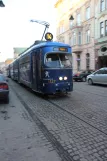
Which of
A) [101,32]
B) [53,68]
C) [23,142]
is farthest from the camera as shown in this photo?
[101,32]

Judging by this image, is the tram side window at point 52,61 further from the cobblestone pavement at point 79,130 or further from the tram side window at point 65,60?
the cobblestone pavement at point 79,130

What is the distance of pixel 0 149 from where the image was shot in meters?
3.76

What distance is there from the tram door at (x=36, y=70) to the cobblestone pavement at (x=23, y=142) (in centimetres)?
429

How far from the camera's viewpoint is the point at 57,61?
9562 millimetres

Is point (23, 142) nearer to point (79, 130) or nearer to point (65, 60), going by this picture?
point (79, 130)

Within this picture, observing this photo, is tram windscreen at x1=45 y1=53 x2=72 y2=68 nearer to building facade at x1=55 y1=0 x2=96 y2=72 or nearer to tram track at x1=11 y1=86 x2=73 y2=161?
tram track at x1=11 y1=86 x2=73 y2=161

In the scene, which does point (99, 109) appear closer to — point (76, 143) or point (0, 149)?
point (76, 143)

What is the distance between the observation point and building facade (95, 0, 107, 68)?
27.6 m

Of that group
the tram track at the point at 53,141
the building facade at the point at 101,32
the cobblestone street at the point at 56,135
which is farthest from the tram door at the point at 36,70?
the building facade at the point at 101,32

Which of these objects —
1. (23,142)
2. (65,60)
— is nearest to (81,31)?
(65,60)

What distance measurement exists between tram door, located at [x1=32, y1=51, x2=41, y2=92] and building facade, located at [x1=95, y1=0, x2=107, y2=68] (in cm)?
1889

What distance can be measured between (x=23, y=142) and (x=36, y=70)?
658 centimetres

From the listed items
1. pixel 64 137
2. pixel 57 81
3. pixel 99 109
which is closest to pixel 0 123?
pixel 64 137

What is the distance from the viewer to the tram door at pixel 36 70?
991 cm
